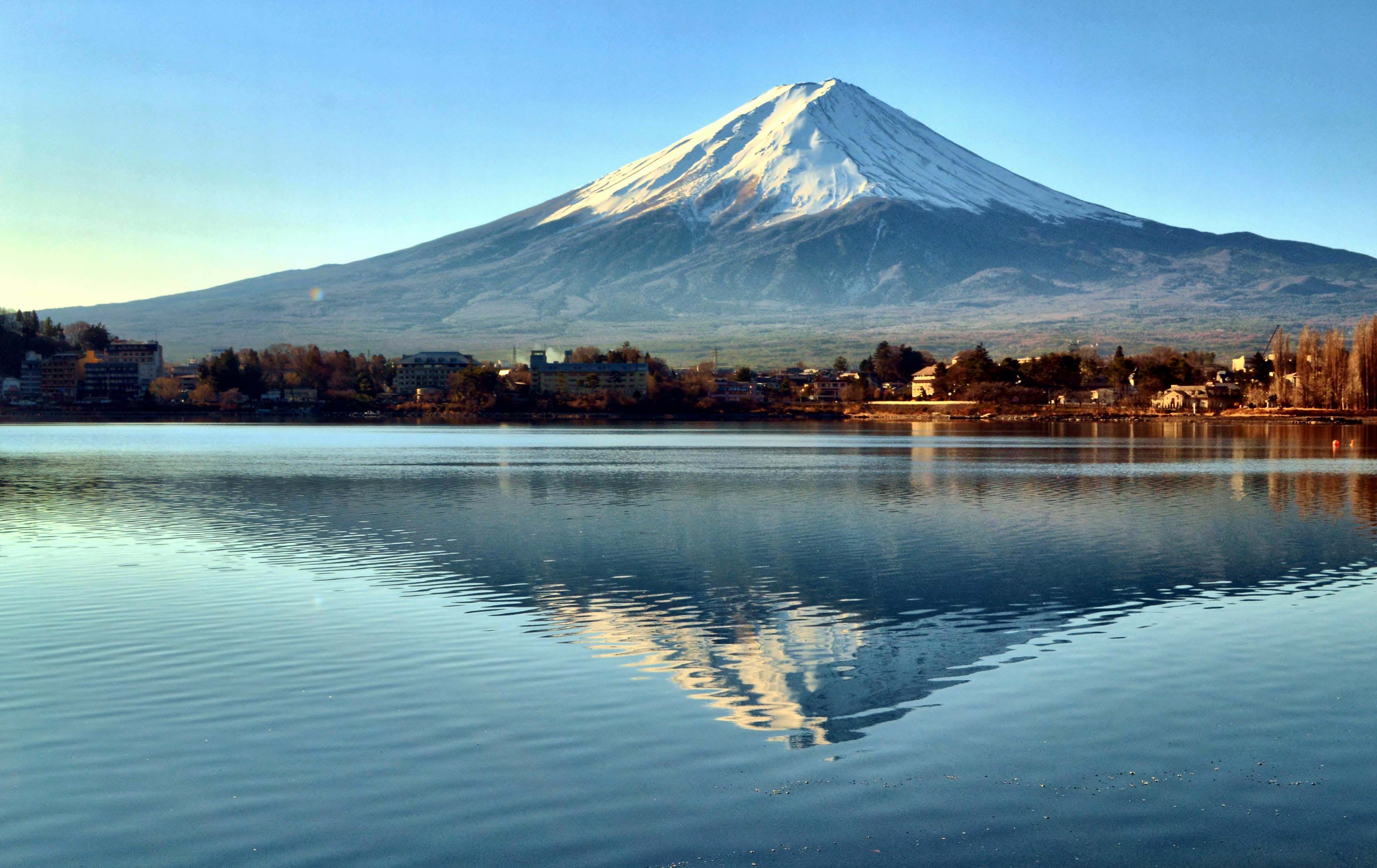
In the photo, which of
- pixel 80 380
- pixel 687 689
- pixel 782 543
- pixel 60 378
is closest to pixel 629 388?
pixel 80 380

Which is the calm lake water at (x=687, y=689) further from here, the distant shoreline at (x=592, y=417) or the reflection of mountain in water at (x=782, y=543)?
the distant shoreline at (x=592, y=417)

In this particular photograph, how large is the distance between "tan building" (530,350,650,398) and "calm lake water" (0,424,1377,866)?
13290 cm

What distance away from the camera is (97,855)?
7742 mm

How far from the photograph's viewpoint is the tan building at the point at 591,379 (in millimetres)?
163125

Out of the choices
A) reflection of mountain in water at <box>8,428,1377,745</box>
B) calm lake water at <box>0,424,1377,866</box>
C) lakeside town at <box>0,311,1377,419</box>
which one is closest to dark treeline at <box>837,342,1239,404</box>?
lakeside town at <box>0,311,1377,419</box>

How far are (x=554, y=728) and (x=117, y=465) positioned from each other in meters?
46.8

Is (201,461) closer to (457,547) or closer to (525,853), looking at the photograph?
(457,547)

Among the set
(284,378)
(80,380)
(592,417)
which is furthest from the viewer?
(80,380)

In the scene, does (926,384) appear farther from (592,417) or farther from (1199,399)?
(592,417)

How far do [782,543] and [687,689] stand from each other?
12.7 meters

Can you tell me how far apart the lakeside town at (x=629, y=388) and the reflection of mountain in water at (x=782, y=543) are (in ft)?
314

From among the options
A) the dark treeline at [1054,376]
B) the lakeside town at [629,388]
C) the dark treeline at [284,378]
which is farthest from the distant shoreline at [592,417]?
the dark treeline at [284,378]

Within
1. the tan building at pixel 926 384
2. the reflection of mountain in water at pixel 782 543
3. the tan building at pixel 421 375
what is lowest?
the reflection of mountain in water at pixel 782 543

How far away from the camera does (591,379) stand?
16600 cm
